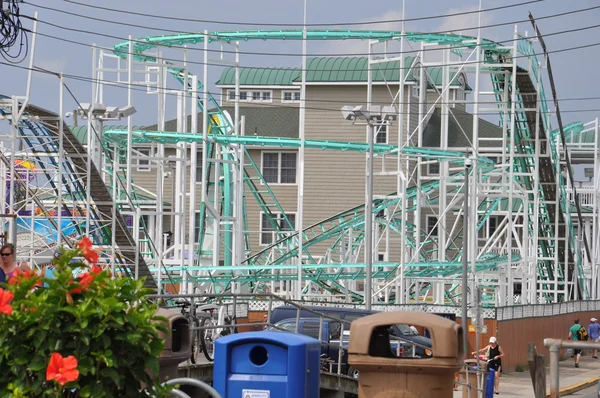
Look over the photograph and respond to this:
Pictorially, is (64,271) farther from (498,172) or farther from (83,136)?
(83,136)

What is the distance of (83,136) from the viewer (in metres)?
64.0

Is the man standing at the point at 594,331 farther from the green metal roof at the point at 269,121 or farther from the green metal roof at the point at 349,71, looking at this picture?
the green metal roof at the point at 269,121

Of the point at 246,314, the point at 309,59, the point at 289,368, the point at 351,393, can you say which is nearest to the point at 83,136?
the point at 309,59

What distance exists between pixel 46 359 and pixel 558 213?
129 feet

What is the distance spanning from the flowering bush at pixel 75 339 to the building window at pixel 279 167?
162 feet

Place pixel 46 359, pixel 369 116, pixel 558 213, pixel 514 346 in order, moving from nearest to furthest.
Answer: pixel 46 359 → pixel 369 116 → pixel 514 346 → pixel 558 213

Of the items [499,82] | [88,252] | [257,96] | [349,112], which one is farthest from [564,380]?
[257,96]

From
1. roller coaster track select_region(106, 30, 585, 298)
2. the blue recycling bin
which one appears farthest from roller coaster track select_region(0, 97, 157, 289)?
the blue recycling bin

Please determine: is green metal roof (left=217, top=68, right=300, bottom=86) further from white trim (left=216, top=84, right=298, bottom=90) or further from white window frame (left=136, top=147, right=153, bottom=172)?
white window frame (left=136, top=147, right=153, bottom=172)

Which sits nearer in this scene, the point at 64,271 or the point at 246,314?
the point at 64,271

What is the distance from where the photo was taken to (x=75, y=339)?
23.1 feet

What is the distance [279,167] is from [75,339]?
49.6 meters

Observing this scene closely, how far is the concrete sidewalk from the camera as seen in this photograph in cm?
2773

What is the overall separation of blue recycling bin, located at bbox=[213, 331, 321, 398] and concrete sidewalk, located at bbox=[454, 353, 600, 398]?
15882 millimetres
